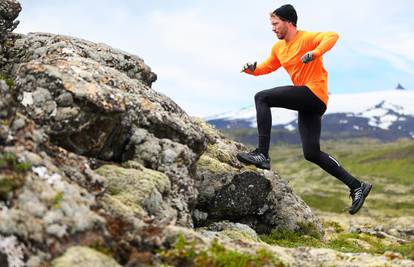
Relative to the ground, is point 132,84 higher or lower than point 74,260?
higher

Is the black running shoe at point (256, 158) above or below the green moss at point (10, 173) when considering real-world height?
above

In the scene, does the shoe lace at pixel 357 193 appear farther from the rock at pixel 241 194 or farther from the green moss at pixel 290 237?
the rock at pixel 241 194

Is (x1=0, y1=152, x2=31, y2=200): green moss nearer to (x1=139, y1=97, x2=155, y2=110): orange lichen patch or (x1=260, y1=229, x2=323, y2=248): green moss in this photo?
(x1=139, y1=97, x2=155, y2=110): orange lichen patch

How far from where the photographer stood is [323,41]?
16.5 m

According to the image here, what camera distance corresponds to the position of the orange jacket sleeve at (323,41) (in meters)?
16.1

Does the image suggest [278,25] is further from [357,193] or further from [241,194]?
[241,194]

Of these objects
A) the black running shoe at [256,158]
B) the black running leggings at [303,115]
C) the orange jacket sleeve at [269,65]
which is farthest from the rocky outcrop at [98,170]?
the orange jacket sleeve at [269,65]

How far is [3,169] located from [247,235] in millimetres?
9592

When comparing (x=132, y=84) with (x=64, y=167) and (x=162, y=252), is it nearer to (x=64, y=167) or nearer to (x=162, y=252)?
(x=64, y=167)

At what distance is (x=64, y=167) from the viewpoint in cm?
1207

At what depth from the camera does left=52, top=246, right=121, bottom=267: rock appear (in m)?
9.39

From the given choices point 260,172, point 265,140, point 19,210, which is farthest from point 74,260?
point 260,172

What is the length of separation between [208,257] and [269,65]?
1026 cm

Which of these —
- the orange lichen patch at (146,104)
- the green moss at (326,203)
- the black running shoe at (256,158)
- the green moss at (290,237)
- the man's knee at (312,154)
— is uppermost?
the orange lichen patch at (146,104)
